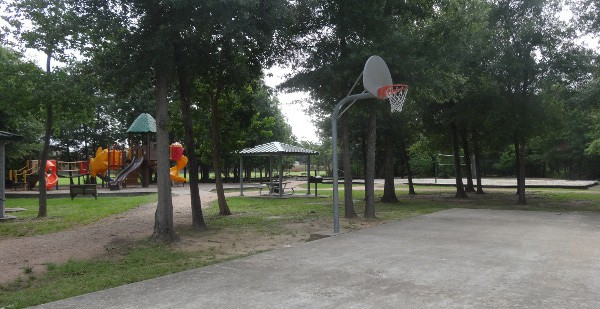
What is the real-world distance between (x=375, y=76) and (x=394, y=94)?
37.7 inches

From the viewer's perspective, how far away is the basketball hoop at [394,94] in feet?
35.3

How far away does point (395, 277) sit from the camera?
6.04 m

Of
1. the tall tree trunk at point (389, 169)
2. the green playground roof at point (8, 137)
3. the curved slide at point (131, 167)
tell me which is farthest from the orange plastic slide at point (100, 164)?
the tall tree trunk at point (389, 169)

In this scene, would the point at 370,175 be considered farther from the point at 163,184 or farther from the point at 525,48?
the point at 525,48

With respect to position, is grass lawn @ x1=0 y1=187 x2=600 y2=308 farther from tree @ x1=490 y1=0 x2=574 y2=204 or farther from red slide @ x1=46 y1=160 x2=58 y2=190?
red slide @ x1=46 y1=160 x2=58 y2=190

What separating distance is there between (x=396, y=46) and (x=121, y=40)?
22.3ft

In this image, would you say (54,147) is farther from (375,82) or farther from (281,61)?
(375,82)

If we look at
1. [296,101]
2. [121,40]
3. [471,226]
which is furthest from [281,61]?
[471,226]

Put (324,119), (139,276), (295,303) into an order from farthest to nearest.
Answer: (324,119), (139,276), (295,303)

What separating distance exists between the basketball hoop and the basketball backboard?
0.14m

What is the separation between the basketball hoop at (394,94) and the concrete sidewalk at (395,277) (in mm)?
3275

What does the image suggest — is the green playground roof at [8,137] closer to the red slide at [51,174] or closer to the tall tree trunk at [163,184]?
the tall tree trunk at [163,184]

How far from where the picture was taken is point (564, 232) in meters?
10.2

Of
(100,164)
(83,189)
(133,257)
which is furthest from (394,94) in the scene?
(100,164)
